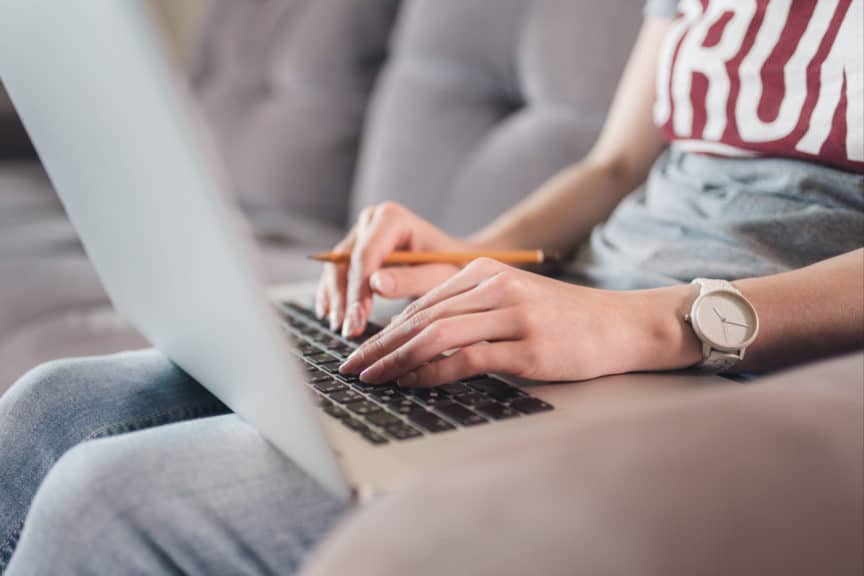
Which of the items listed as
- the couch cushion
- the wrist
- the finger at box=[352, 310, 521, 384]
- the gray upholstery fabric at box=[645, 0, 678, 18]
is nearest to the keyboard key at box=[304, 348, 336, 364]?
the finger at box=[352, 310, 521, 384]

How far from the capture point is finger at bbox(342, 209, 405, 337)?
0.79m

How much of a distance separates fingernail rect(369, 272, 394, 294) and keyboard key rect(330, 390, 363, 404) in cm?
17

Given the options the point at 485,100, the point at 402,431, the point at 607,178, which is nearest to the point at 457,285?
the point at 402,431

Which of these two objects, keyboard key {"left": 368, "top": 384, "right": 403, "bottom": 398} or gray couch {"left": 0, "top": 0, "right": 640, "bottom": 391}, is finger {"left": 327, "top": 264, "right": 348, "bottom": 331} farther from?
gray couch {"left": 0, "top": 0, "right": 640, "bottom": 391}

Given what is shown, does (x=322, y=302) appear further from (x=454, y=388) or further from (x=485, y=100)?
(x=485, y=100)

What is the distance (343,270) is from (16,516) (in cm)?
34

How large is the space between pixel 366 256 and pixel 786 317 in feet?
1.16

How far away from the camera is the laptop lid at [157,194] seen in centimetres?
43

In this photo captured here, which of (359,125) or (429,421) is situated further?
(359,125)

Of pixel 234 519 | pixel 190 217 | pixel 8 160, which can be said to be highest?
pixel 190 217

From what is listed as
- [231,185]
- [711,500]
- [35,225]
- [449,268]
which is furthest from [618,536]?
[231,185]

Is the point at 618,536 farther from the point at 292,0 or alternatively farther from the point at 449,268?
the point at 292,0

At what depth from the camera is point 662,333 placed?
66 cm

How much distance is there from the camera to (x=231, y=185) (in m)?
1.90
